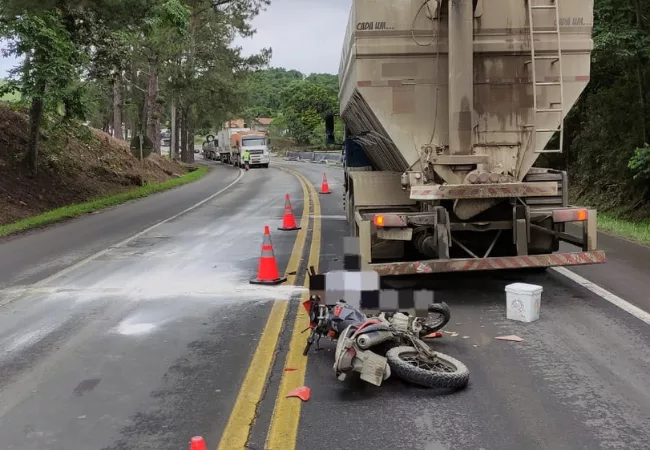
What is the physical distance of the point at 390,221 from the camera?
7344mm

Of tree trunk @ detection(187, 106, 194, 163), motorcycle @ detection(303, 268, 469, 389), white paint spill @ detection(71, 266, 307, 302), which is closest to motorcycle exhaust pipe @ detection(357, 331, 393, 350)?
motorcycle @ detection(303, 268, 469, 389)

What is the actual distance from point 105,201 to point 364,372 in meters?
18.6

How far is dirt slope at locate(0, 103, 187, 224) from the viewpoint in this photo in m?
19.6

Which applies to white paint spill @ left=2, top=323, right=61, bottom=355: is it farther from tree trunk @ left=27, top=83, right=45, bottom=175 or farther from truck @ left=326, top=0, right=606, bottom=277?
tree trunk @ left=27, top=83, right=45, bottom=175

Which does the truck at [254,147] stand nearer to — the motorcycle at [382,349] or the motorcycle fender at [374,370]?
the motorcycle at [382,349]

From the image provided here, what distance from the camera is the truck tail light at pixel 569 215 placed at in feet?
24.9

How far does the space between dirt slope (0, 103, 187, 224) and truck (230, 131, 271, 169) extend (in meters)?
17.4

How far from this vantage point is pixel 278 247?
11641mm

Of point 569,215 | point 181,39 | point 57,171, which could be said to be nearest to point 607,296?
point 569,215

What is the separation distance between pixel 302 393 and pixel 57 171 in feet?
70.0

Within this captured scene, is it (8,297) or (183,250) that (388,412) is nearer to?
(8,297)

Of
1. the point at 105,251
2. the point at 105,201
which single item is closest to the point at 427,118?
the point at 105,251

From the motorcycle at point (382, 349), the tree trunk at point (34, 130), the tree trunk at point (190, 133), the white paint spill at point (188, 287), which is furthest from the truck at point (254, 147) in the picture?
the motorcycle at point (382, 349)

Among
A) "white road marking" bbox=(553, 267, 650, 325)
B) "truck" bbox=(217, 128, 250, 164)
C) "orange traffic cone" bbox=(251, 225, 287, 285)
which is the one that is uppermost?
"truck" bbox=(217, 128, 250, 164)
